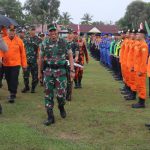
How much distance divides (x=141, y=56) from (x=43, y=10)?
2196 inches

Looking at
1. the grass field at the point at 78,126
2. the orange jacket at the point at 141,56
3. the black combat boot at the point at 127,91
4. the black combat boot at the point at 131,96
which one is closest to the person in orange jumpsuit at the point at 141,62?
the orange jacket at the point at 141,56

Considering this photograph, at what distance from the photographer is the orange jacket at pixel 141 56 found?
10.0 m

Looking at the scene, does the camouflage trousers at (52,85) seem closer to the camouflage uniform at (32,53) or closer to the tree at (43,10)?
the camouflage uniform at (32,53)

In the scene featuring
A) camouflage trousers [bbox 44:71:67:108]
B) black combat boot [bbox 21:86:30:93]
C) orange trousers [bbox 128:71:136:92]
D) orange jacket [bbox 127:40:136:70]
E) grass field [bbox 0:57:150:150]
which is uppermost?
orange jacket [bbox 127:40:136:70]

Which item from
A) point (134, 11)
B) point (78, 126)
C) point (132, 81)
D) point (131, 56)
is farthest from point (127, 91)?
point (134, 11)

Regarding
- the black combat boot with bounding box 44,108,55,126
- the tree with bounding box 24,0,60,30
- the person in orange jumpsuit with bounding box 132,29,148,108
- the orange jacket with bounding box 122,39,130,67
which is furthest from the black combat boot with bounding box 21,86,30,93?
the tree with bounding box 24,0,60,30

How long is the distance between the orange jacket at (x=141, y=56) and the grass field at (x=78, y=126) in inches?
37.2

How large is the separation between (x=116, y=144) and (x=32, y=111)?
3.08 m

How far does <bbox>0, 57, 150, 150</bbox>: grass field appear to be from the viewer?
22.7ft

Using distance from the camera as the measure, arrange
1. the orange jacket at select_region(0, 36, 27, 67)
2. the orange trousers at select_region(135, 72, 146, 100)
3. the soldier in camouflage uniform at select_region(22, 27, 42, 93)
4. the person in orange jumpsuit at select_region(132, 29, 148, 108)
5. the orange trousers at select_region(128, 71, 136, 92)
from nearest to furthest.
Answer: the person in orange jumpsuit at select_region(132, 29, 148, 108), the orange trousers at select_region(135, 72, 146, 100), the orange jacket at select_region(0, 36, 27, 67), the orange trousers at select_region(128, 71, 136, 92), the soldier in camouflage uniform at select_region(22, 27, 42, 93)

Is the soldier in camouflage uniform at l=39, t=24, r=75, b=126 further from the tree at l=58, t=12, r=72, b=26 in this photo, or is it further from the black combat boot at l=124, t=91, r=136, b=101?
the tree at l=58, t=12, r=72, b=26

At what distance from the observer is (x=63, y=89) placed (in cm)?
834

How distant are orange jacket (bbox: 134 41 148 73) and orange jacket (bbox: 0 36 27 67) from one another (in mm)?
2787

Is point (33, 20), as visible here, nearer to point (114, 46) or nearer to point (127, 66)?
point (114, 46)
